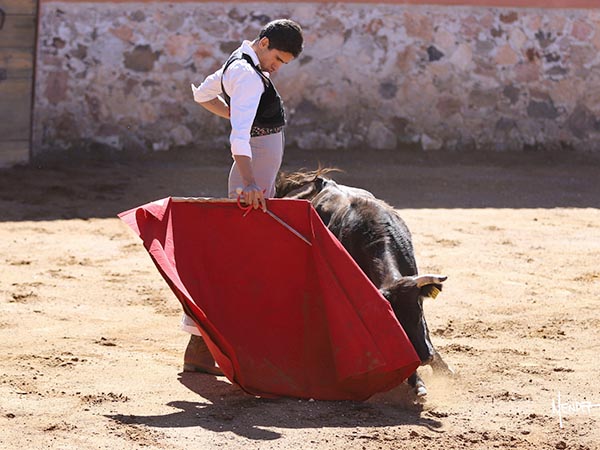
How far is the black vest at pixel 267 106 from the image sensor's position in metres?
4.42

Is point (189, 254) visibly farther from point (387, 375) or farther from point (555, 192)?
point (555, 192)

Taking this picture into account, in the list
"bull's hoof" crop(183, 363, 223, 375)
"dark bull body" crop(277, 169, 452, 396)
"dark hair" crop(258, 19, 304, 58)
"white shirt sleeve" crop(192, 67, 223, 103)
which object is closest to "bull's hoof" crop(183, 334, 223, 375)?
"bull's hoof" crop(183, 363, 223, 375)

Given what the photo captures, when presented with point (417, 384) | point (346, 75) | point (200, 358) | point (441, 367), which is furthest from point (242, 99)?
point (346, 75)

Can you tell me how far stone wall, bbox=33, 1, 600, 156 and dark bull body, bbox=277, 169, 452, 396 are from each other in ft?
14.8

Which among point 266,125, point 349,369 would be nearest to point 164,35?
point 266,125

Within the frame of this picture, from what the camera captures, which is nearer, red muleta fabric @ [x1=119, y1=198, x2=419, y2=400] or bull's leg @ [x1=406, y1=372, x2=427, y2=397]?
red muleta fabric @ [x1=119, y1=198, x2=419, y2=400]

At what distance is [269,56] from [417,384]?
141cm

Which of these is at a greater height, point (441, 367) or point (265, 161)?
point (265, 161)

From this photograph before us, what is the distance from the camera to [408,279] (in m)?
4.42

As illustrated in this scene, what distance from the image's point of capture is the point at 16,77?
944 centimetres

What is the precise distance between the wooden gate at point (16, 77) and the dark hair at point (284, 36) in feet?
17.9

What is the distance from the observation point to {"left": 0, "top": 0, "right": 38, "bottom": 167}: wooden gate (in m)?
9.34

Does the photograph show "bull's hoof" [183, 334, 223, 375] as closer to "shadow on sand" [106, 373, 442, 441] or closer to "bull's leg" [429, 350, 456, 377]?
"shadow on sand" [106, 373, 442, 441]

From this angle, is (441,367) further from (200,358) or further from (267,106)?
(267,106)
